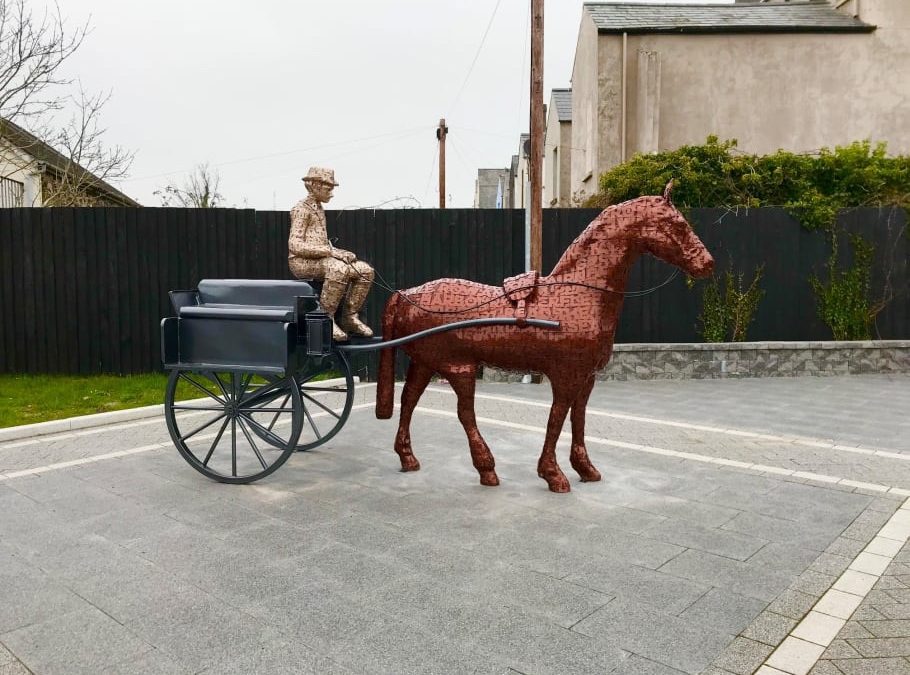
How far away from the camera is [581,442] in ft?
18.9

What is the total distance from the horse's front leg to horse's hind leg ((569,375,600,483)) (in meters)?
0.18

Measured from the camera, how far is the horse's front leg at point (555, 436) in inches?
210

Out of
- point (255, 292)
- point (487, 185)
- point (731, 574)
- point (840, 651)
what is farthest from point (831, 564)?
point (487, 185)

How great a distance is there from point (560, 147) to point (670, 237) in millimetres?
20433

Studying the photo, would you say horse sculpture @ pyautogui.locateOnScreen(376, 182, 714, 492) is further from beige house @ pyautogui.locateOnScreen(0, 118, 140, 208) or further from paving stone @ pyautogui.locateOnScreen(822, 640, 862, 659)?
beige house @ pyautogui.locateOnScreen(0, 118, 140, 208)

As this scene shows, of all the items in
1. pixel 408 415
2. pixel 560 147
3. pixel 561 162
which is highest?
pixel 560 147

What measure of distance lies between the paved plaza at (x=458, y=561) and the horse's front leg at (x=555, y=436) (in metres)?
0.11

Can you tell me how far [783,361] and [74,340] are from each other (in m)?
11.1

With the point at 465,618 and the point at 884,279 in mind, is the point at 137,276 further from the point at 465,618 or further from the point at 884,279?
the point at 884,279

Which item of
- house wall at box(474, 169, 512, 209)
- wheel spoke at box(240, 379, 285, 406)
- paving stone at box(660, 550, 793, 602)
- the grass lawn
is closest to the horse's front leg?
paving stone at box(660, 550, 793, 602)

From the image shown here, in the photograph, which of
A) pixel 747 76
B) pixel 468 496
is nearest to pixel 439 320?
pixel 468 496

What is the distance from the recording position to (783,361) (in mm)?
11508

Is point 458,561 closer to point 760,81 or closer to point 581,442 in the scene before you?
point 581,442

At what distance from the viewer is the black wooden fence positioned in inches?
430
